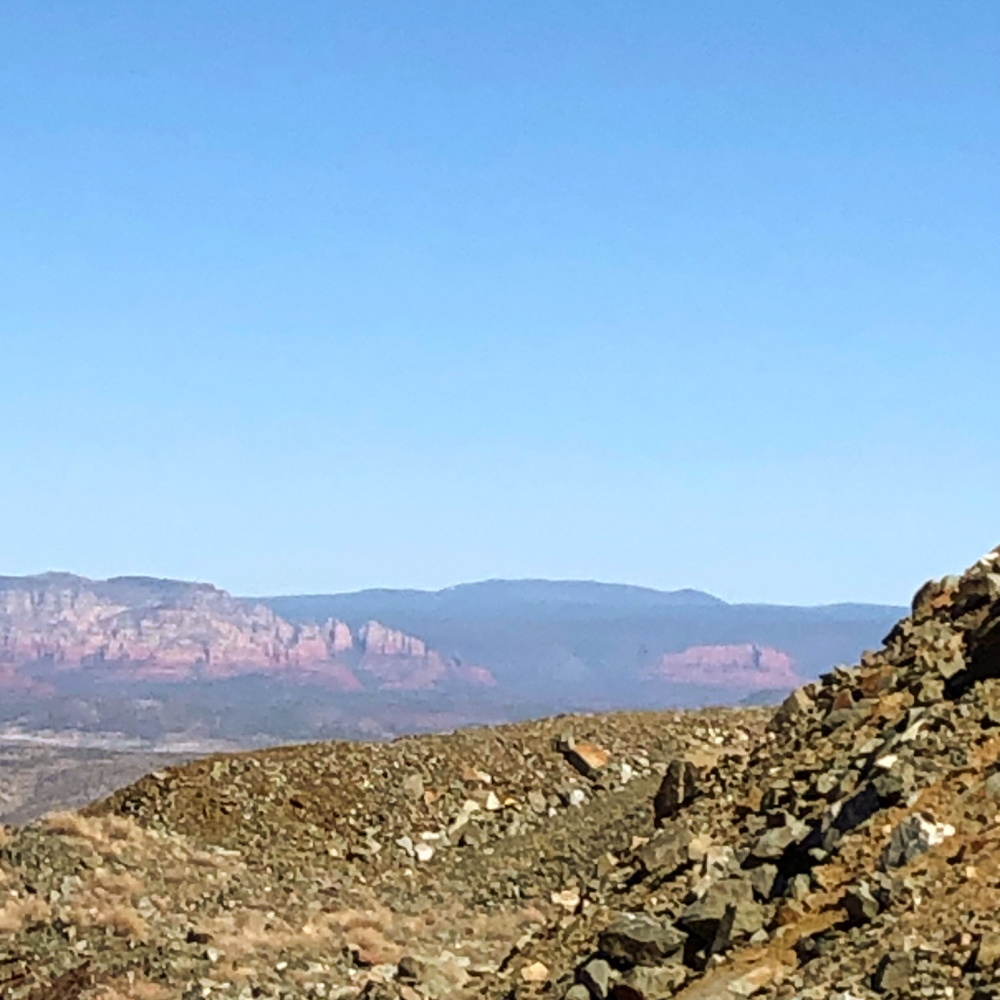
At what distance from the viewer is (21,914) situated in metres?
20.1

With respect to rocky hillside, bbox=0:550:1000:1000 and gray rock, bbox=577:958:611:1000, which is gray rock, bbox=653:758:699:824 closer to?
rocky hillside, bbox=0:550:1000:1000

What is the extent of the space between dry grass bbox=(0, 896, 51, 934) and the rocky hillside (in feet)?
0.13

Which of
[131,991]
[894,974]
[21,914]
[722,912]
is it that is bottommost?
[131,991]

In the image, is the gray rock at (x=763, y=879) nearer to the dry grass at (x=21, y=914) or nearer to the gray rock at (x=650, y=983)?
the gray rock at (x=650, y=983)

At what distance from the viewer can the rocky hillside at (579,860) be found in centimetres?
1145

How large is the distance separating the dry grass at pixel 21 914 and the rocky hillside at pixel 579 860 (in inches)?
1.5

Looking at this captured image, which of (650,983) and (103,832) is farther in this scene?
(103,832)

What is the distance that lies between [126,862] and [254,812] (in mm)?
4661

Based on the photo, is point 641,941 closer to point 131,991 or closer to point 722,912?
point 722,912

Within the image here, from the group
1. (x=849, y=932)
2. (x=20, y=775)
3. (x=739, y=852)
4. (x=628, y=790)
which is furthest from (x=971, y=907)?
(x=20, y=775)

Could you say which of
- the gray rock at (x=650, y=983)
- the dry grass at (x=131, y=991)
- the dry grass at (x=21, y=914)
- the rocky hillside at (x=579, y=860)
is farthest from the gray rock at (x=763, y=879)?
the dry grass at (x=21, y=914)

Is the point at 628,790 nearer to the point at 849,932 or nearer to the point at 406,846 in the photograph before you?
the point at 406,846

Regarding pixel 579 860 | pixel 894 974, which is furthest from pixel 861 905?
pixel 579 860

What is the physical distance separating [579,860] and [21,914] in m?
8.60
